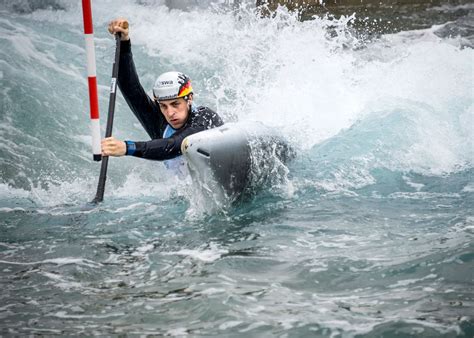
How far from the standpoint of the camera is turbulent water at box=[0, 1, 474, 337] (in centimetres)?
342

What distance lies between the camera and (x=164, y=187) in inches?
262

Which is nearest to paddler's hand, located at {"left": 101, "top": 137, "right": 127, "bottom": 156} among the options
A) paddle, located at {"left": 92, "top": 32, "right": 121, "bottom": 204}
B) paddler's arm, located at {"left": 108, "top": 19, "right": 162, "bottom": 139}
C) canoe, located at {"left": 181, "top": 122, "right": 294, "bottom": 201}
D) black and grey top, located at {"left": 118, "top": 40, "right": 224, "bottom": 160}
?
black and grey top, located at {"left": 118, "top": 40, "right": 224, "bottom": 160}

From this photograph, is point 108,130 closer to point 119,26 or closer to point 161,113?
point 161,113

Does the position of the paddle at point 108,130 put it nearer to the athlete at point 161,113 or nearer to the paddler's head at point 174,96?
the athlete at point 161,113

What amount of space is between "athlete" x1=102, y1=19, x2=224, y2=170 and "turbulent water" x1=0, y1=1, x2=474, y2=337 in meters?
0.52

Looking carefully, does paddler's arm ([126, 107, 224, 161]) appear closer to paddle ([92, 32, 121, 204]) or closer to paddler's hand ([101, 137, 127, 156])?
paddler's hand ([101, 137, 127, 156])

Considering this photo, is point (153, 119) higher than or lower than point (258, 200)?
higher

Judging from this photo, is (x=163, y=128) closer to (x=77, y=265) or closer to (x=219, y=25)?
(x=77, y=265)

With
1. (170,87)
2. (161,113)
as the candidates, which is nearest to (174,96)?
(170,87)

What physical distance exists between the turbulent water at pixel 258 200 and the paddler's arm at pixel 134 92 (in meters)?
0.55

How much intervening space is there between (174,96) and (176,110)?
13 cm

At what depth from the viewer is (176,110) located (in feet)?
18.4

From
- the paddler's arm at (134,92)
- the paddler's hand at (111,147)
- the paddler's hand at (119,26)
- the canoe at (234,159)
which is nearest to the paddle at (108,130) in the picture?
the paddler's hand at (119,26)

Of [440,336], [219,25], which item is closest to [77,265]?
[440,336]
